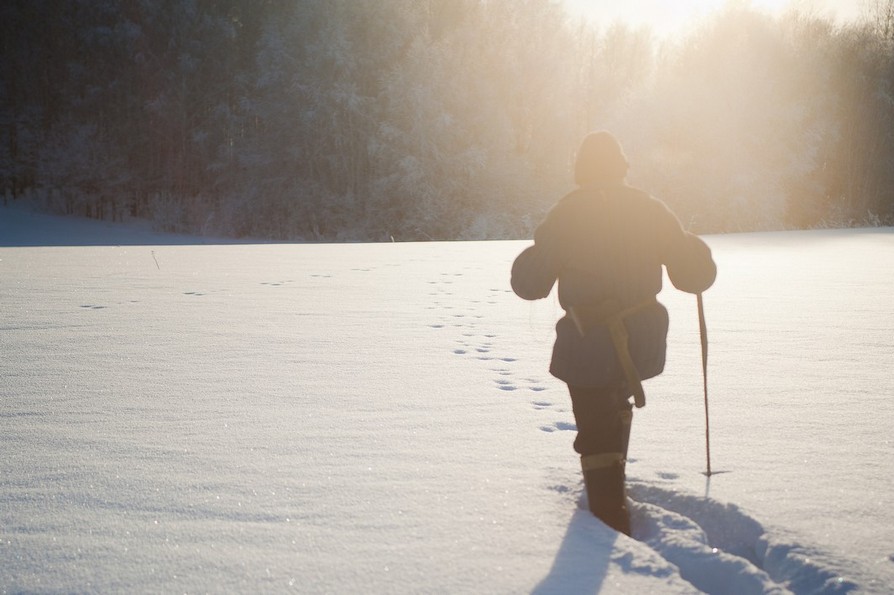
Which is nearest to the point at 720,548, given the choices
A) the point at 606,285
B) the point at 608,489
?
the point at 608,489

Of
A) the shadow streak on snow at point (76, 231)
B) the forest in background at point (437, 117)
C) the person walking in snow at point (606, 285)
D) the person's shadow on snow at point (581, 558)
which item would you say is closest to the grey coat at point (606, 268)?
the person walking in snow at point (606, 285)

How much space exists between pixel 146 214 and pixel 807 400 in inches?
1345

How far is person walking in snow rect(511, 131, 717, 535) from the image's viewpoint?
2.34 m

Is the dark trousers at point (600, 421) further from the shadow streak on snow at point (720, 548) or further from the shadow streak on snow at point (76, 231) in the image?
the shadow streak on snow at point (76, 231)

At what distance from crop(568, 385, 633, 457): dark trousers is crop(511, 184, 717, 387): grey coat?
0.18 feet

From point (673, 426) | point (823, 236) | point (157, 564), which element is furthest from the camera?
point (823, 236)

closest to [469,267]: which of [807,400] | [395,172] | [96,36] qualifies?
[807,400]

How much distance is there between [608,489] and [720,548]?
1.24 ft

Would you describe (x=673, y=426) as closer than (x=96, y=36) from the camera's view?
Yes

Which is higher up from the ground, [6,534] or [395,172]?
Result: [395,172]

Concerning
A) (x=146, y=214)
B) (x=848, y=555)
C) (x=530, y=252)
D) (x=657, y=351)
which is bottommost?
(x=848, y=555)

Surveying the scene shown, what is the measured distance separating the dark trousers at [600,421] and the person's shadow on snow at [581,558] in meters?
0.22

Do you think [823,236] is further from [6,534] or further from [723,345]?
[6,534]

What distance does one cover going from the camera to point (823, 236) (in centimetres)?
1878
